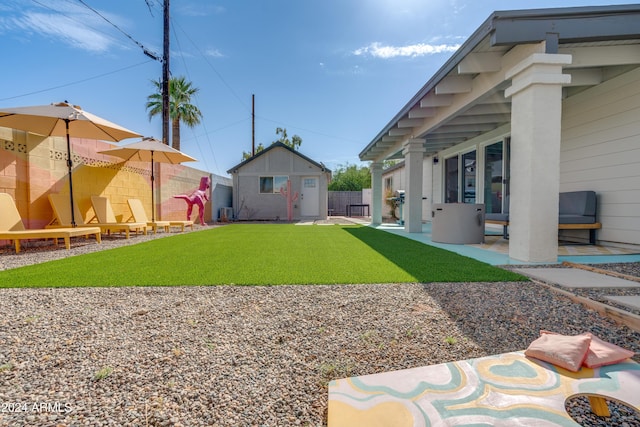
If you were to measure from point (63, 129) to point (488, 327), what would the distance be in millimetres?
7561

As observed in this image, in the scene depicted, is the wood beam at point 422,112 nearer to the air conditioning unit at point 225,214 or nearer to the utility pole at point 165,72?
the utility pole at point 165,72

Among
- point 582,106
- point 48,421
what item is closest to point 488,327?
point 48,421

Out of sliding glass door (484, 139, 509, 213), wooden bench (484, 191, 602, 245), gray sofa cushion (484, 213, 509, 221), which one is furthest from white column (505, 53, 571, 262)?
sliding glass door (484, 139, 509, 213)

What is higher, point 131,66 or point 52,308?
point 131,66

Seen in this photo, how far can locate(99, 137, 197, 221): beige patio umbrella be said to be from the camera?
24.2 ft

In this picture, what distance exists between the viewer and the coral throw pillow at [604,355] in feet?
4.22

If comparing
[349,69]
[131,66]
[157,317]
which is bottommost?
[157,317]

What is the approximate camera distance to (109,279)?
319 cm

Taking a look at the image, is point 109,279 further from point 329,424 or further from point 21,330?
point 329,424

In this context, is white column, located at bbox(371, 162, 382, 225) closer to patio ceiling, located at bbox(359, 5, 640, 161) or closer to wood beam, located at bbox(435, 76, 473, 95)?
patio ceiling, located at bbox(359, 5, 640, 161)

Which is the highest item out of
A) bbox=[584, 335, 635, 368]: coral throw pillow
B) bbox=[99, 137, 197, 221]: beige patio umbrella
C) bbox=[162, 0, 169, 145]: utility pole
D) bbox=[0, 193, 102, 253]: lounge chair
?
bbox=[162, 0, 169, 145]: utility pole

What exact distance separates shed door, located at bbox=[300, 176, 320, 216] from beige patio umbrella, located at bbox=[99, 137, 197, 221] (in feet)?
23.3

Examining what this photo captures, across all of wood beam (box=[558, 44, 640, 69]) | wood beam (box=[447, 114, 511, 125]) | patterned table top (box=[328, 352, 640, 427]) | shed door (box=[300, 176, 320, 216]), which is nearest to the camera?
patterned table top (box=[328, 352, 640, 427])

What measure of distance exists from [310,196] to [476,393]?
46.7ft
